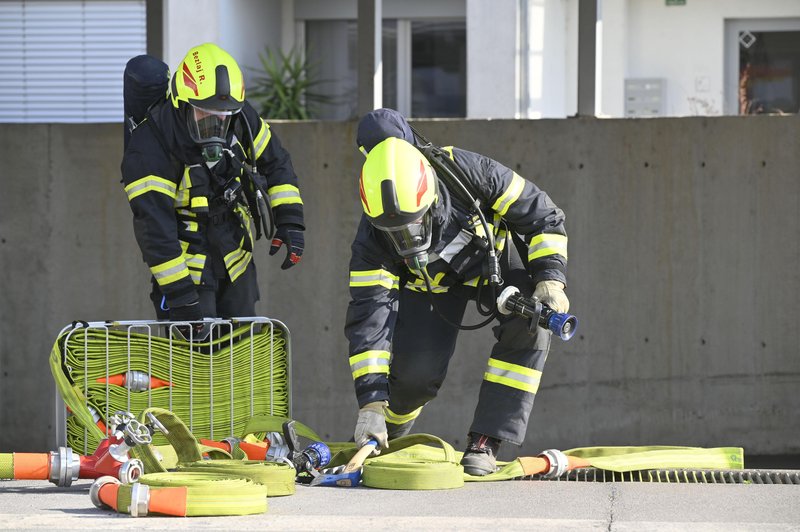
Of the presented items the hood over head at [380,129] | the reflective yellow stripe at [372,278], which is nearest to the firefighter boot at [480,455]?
the reflective yellow stripe at [372,278]

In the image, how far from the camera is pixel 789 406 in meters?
7.88

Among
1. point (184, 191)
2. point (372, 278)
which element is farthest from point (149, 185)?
point (372, 278)

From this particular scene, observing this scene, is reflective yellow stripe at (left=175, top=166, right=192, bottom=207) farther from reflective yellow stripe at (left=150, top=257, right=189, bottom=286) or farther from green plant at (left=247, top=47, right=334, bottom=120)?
green plant at (left=247, top=47, right=334, bottom=120)

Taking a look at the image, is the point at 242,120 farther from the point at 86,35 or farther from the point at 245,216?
the point at 86,35

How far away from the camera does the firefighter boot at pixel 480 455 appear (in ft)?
17.8

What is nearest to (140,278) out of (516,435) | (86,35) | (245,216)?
(245,216)

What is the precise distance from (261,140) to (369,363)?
162 centimetres

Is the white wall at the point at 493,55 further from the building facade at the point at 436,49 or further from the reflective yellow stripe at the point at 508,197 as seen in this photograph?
the reflective yellow stripe at the point at 508,197

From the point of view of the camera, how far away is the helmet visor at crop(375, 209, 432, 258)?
5109 millimetres

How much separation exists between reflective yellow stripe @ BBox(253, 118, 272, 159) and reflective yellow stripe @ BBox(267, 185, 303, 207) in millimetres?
195

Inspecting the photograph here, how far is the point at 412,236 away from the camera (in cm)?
514

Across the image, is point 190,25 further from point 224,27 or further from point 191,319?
point 191,319

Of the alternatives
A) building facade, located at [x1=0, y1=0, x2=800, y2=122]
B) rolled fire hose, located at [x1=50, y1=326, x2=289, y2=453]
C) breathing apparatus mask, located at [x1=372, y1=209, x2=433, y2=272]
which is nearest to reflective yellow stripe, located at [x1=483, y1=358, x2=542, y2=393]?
breathing apparatus mask, located at [x1=372, y1=209, x2=433, y2=272]

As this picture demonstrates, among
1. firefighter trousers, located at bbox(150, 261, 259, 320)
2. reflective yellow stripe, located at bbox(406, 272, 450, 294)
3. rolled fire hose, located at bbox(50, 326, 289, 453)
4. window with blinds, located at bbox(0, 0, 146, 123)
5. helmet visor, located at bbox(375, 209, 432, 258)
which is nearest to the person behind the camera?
helmet visor, located at bbox(375, 209, 432, 258)
